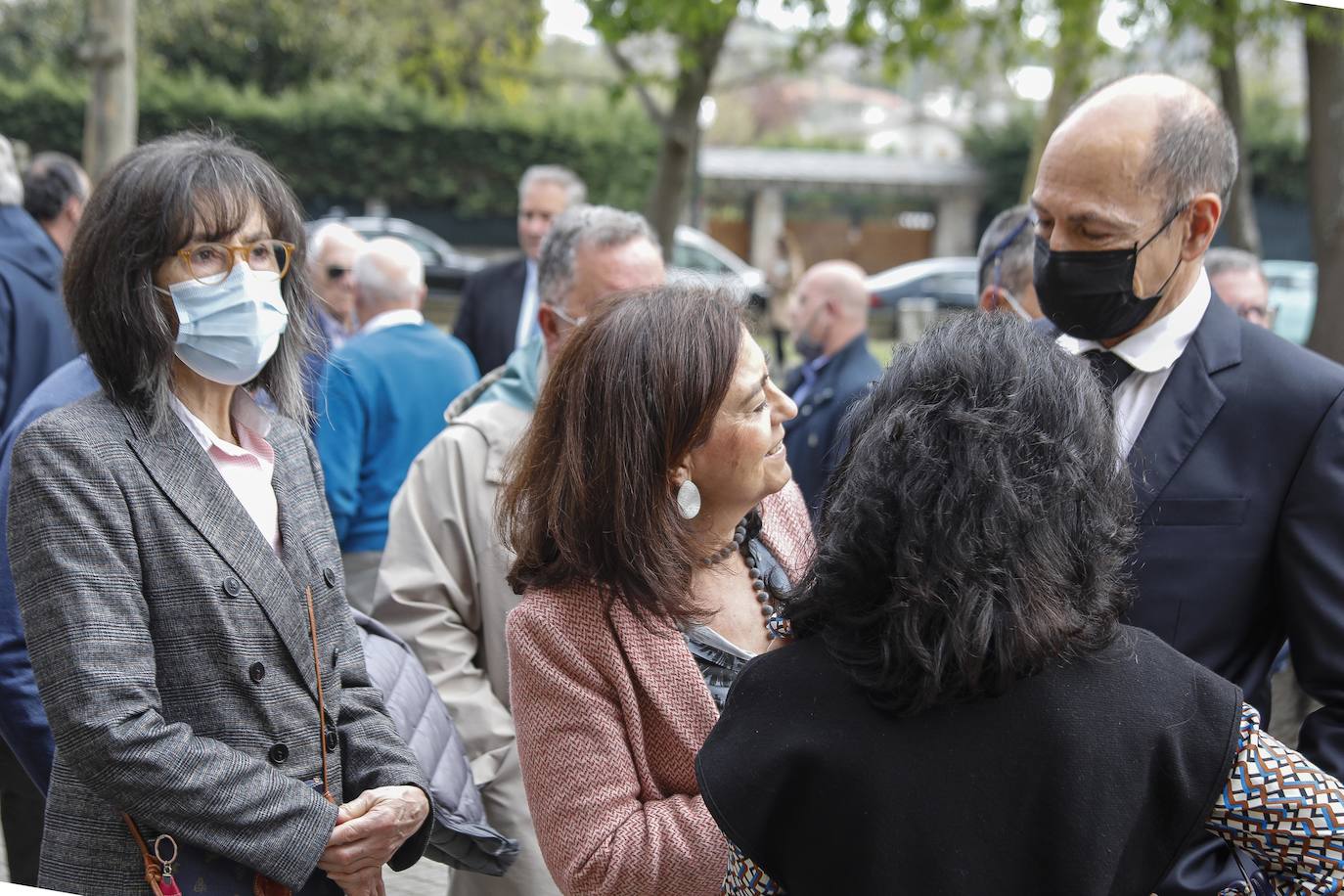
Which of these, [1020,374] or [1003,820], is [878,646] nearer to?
[1003,820]

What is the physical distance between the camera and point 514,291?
20.8 ft

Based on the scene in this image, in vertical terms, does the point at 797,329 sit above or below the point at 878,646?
below

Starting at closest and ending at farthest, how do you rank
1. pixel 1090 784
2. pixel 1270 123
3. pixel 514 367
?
pixel 1090 784, pixel 514 367, pixel 1270 123

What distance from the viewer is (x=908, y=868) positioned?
1431mm

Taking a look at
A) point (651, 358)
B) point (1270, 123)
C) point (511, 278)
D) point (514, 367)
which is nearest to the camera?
point (651, 358)

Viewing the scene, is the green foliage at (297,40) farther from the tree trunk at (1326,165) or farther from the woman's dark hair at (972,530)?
the woman's dark hair at (972,530)

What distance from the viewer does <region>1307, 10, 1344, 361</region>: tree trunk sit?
9078 millimetres

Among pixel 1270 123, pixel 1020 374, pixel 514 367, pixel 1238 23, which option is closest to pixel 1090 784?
pixel 1020 374

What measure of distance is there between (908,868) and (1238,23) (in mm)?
11824

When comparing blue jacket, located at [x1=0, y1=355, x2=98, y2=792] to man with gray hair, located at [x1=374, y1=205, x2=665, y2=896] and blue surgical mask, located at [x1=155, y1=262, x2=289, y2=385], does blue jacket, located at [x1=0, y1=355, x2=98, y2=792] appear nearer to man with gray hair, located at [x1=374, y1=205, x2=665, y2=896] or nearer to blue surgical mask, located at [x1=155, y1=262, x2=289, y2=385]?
blue surgical mask, located at [x1=155, y1=262, x2=289, y2=385]

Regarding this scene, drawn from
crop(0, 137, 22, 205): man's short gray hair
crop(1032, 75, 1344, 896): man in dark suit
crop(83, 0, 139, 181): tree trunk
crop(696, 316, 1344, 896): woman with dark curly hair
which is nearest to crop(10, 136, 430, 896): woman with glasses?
crop(696, 316, 1344, 896): woman with dark curly hair

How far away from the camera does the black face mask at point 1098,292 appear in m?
2.29

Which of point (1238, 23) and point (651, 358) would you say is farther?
point (1238, 23)

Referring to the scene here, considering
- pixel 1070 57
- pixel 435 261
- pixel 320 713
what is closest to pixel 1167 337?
pixel 320 713
